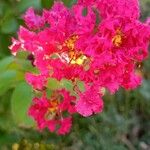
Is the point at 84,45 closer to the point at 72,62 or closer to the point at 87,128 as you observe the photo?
the point at 72,62

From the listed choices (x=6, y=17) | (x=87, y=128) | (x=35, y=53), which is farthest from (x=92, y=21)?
(x=87, y=128)

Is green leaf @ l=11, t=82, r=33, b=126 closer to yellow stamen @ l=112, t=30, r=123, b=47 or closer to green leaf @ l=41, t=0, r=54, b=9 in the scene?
green leaf @ l=41, t=0, r=54, b=9

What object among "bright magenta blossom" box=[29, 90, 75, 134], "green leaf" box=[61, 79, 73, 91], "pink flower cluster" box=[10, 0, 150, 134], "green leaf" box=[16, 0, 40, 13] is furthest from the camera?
"green leaf" box=[16, 0, 40, 13]

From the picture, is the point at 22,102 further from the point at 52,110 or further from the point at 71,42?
the point at 71,42

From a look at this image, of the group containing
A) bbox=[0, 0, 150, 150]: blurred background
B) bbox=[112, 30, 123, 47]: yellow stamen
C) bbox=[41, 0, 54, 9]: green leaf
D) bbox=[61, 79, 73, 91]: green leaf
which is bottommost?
bbox=[0, 0, 150, 150]: blurred background

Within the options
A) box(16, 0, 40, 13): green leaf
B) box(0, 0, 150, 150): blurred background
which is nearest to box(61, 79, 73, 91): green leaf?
box(0, 0, 150, 150): blurred background

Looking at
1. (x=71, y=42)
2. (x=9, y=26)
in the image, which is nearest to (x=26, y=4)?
(x=9, y=26)

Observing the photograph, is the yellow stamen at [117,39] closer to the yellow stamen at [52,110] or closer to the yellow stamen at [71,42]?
the yellow stamen at [71,42]
